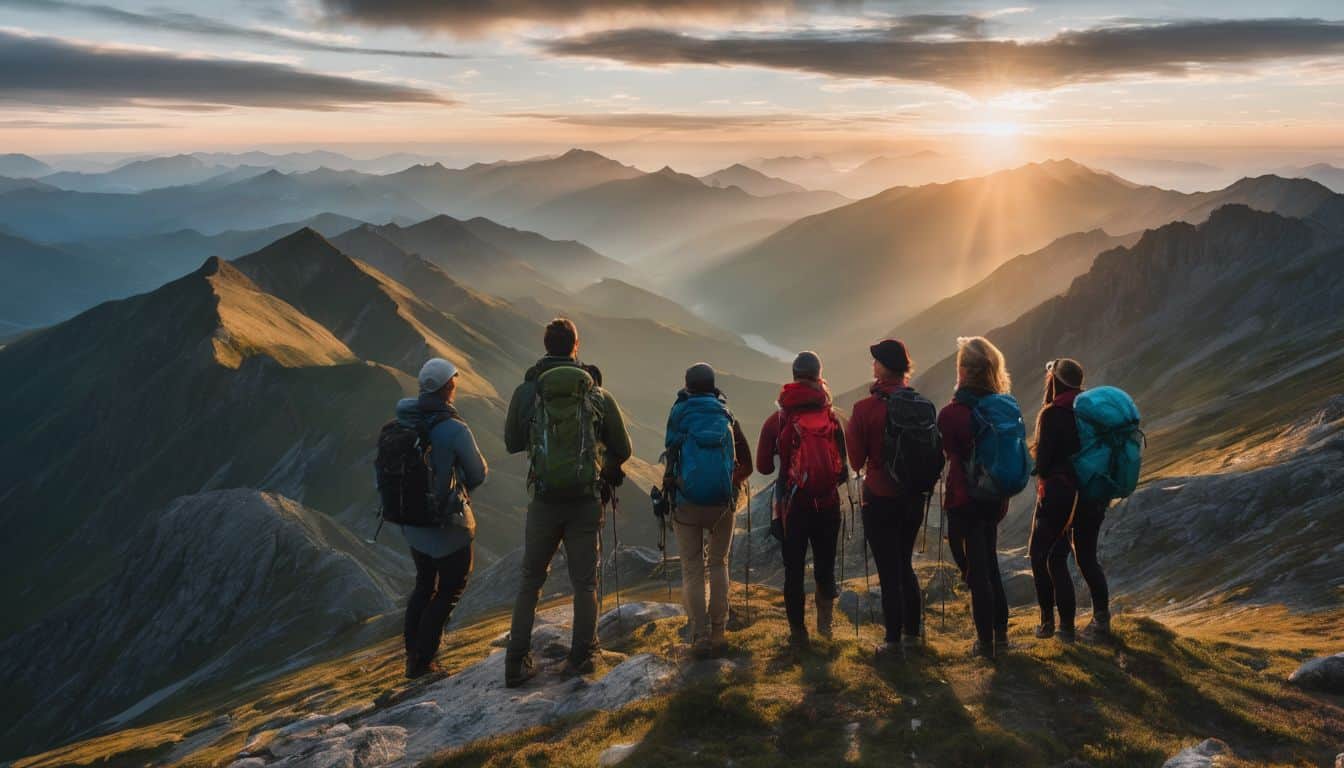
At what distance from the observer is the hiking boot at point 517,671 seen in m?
14.5

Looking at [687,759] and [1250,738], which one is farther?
[1250,738]

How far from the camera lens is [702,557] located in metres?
14.1

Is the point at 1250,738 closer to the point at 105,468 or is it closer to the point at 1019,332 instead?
the point at 1019,332

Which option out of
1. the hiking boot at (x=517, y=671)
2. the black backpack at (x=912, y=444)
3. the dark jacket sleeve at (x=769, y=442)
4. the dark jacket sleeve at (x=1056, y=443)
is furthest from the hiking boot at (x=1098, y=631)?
the hiking boot at (x=517, y=671)

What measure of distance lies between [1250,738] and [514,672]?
1086cm

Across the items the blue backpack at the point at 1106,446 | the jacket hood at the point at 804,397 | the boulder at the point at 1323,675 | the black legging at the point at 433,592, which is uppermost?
the jacket hood at the point at 804,397

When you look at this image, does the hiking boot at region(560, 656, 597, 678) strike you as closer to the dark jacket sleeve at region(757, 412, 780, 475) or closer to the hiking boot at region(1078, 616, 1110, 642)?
the dark jacket sleeve at region(757, 412, 780, 475)

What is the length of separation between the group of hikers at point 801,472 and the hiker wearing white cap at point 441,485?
3cm

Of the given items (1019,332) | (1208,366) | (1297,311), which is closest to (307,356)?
(1019,332)

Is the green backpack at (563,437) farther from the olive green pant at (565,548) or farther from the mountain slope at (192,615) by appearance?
the mountain slope at (192,615)

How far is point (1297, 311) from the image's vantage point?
350 feet

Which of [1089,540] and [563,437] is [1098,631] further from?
[563,437]

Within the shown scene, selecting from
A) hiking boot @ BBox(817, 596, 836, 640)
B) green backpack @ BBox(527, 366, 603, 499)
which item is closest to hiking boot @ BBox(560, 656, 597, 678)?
green backpack @ BBox(527, 366, 603, 499)

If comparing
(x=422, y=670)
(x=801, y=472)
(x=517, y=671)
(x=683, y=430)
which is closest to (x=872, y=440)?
(x=801, y=472)
